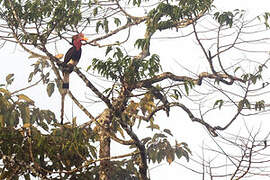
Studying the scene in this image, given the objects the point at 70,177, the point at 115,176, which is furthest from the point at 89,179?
the point at 115,176

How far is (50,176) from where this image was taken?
429cm

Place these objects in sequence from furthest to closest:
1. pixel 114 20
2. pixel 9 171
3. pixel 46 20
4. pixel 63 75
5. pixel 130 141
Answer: pixel 63 75 < pixel 114 20 < pixel 46 20 < pixel 130 141 < pixel 9 171

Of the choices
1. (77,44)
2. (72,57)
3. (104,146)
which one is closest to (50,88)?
(72,57)

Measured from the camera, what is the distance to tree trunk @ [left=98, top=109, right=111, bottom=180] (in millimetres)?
5428

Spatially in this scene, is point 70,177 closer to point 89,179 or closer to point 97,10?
point 89,179

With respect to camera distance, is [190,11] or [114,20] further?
[114,20]

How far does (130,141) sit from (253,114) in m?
1.35

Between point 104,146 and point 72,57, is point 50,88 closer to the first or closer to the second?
point 72,57

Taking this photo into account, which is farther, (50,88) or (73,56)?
(50,88)

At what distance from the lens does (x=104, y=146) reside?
228 inches

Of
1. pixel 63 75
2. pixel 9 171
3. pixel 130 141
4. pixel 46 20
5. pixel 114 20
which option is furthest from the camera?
pixel 63 75

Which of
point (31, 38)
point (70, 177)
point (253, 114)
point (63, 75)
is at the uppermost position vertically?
point (31, 38)

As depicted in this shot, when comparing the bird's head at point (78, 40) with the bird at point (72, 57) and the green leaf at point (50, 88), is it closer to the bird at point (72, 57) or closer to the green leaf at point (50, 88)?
the bird at point (72, 57)

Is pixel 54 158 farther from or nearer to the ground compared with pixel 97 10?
nearer to the ground
